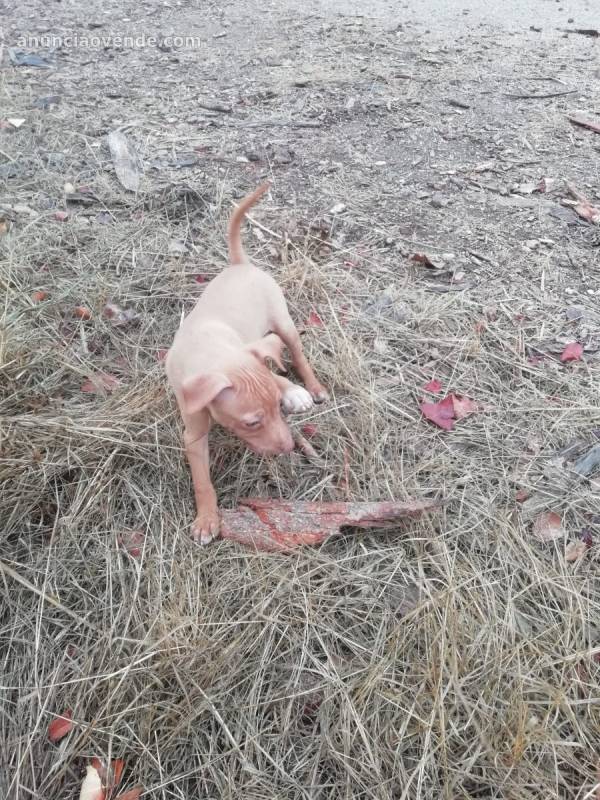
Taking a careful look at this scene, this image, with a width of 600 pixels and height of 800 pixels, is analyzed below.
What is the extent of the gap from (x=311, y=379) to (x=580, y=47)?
6.31 m

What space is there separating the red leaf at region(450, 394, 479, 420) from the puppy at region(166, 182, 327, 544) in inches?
30.1

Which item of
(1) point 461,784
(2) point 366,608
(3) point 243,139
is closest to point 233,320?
(2) point 366,608

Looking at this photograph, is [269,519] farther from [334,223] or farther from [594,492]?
[334,223]

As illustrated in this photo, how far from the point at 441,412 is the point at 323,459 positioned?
69 centimetres

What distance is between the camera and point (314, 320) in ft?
12.7

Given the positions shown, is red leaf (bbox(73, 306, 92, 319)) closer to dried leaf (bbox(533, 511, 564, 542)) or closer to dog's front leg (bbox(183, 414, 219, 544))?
dog's front leg (bbox(183, 414, 219, 544))

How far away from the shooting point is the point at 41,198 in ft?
15.4

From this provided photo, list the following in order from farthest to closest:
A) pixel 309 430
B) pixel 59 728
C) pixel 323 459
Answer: pixel 309 430, pixel 323 459, pixel 59 728

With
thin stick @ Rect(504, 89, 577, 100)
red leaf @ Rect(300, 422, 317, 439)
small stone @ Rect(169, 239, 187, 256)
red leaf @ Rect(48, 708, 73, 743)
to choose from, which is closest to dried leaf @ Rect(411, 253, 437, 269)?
small stone @ Rect(169, 239, 187, 256)

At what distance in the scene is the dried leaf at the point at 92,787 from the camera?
214 centimetres

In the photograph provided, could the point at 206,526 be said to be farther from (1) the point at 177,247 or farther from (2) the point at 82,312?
(1) the point at 177,247

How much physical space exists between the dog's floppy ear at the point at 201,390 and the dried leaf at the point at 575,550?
1605 millimetres

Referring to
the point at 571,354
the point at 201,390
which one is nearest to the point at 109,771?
the point at 201,390

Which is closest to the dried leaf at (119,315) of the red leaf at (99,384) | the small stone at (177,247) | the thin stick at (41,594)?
the red leaf at (99,384)
